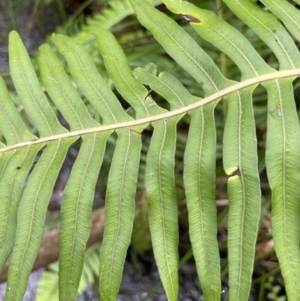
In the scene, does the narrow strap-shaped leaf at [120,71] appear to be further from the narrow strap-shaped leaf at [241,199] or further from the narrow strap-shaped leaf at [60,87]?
the narrow strap-shaped leaf at [241,199]

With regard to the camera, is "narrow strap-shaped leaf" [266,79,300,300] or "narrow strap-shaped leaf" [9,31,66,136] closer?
"narrow strap-shaped leaf" [266,79,300,300]

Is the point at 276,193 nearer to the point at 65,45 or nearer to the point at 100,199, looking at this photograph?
the point at 65,45

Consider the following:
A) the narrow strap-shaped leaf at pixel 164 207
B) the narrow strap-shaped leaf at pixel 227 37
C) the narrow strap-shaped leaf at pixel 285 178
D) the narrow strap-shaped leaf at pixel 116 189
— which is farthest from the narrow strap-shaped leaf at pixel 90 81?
the narrow strap-shaped leaf at pixel 285 178

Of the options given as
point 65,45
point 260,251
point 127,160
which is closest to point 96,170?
point 127,160

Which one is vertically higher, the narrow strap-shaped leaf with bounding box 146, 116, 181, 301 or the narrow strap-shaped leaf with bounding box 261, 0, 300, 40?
the narrow strap-shaped leaf with bounding box 261, 0, 300, 40

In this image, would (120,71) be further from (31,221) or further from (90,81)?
(31,221)

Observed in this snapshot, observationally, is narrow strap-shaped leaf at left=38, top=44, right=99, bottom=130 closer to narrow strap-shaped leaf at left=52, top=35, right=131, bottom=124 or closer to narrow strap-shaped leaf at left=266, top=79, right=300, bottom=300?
narrow strap-shaped leaf at left=52, top=35, right=131, bottom=124

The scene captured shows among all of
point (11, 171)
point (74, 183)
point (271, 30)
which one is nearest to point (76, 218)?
point (74, 183)

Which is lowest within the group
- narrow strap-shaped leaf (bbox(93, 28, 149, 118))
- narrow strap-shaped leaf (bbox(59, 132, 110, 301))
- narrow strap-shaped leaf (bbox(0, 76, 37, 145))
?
narrow strap-shaped leaf (bbox(59, 132, 110, 301))

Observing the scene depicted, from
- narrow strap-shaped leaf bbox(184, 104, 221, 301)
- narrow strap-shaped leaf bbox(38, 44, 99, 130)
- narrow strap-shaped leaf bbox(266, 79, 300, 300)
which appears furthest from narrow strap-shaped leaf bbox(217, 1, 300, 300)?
narrow strap-shaped leaf bbox(38, 44, 99, 130)
